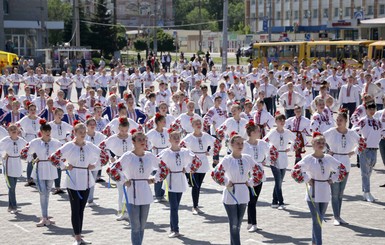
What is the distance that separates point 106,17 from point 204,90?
68460 mm

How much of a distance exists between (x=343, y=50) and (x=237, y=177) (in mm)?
43301

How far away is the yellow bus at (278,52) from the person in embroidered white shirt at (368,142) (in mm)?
39850

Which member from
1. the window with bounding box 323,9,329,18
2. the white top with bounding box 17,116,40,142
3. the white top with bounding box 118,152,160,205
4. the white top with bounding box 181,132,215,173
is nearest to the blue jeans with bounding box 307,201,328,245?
the white top with bounding box 118,152,160,205

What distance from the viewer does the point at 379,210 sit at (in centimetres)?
1523

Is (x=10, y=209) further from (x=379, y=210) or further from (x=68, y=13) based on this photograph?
(x=68, y=13)

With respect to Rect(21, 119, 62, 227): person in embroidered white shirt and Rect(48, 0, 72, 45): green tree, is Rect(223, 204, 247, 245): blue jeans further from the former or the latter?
Rect(48, 0, 72, 45): green tree

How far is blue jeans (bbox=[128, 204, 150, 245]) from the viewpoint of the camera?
447 inches

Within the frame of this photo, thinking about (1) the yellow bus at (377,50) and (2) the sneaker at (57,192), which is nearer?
(2) the sneaker at (57,192)

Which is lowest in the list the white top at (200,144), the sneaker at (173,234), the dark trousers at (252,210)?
the sneaker at (173,234)

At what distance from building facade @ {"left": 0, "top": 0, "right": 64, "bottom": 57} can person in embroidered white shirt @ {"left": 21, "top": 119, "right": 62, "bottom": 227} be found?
6307cm

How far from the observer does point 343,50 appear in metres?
53.5

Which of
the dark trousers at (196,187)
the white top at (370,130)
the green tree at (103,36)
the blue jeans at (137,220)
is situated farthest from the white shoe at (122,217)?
the green tree at (103,36)

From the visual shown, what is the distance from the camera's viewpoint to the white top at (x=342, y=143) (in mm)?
14289

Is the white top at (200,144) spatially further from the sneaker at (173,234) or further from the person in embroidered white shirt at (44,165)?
the person in embroidered white shirt at (44,165)
